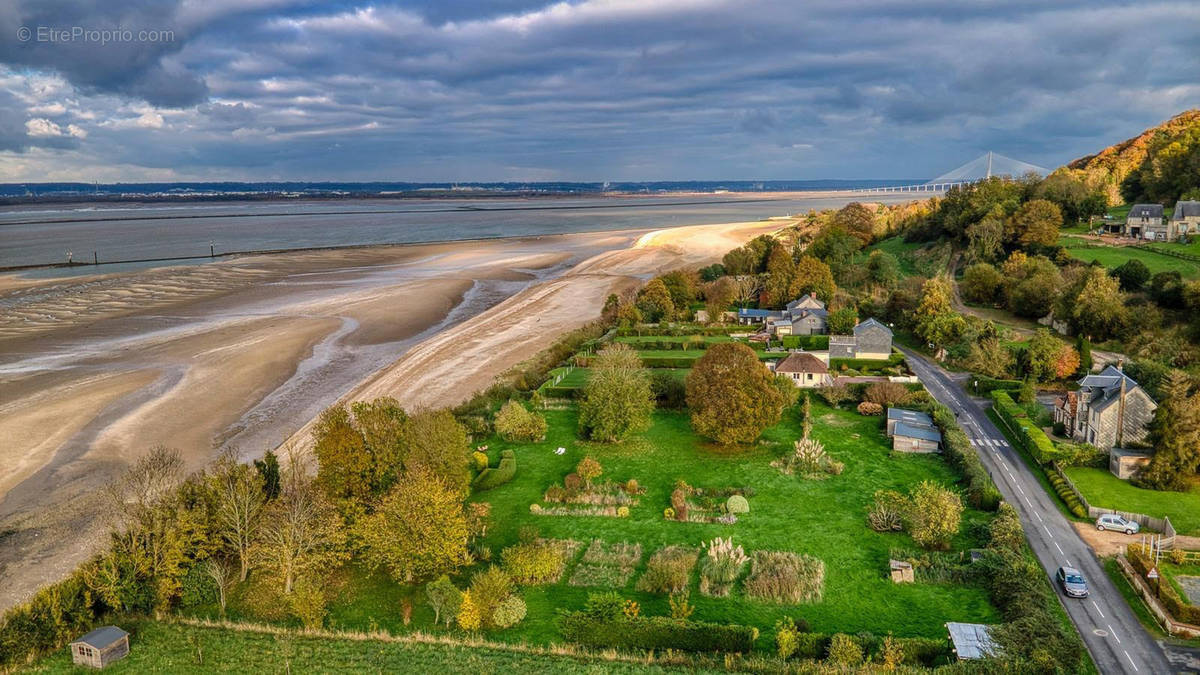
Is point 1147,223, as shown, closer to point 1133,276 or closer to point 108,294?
point 1133,276

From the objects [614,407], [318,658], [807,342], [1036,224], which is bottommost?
[318,658]

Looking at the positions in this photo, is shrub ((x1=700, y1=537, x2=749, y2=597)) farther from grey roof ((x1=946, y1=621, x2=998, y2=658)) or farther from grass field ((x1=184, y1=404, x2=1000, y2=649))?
grey roof ((x1=946, y1=621, x2=998, y2=658))

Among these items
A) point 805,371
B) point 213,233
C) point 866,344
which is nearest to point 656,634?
point 805,371

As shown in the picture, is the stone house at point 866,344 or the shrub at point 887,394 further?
the stone house at point 866,344

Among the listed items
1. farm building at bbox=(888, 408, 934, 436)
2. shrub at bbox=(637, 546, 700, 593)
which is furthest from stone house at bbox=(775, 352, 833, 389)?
shrub at bbox=(637, 546, 700, 593)

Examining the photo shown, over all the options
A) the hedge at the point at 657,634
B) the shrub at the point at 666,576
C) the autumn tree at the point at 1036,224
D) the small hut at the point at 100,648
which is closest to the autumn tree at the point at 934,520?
the shrub at the point at 666,576

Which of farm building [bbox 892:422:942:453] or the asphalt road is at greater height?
farm building [bbox 892:422:942:453]

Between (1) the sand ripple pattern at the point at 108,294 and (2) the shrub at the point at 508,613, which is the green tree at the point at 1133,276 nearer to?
(2) the shrub at the point at 508,613
